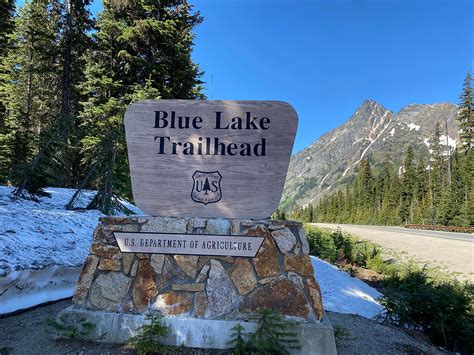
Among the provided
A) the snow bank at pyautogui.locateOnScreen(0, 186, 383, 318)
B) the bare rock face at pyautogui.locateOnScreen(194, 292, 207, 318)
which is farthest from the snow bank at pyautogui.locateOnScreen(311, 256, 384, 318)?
the bare rock face at pyautogui.locateOnScreen(194, 292, 207, 318)

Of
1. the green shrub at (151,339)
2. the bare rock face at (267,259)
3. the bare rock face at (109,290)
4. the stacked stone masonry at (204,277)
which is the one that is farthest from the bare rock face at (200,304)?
the bare rock face at (109,290)

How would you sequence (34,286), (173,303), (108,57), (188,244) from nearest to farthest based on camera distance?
1. (173,303)
2. (188,244)
3. (34,286)
4. (108,57)

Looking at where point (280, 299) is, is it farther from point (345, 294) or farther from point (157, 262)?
point (345, 294)

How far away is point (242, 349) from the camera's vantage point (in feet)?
9.71

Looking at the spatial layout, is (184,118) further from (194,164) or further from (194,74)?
(194,74)

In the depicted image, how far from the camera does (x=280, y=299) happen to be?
3.23 m

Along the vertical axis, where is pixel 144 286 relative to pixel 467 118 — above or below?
below

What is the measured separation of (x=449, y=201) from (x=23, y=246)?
37456mm

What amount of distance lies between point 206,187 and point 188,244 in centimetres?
62

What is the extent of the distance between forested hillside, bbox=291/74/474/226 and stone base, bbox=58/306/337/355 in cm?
3276

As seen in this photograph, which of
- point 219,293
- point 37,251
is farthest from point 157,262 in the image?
point 37,251

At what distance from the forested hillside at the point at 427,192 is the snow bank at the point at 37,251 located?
109ft

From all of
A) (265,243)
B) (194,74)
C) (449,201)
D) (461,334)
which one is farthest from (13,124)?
(449,201)

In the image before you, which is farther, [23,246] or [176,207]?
[23,246]
